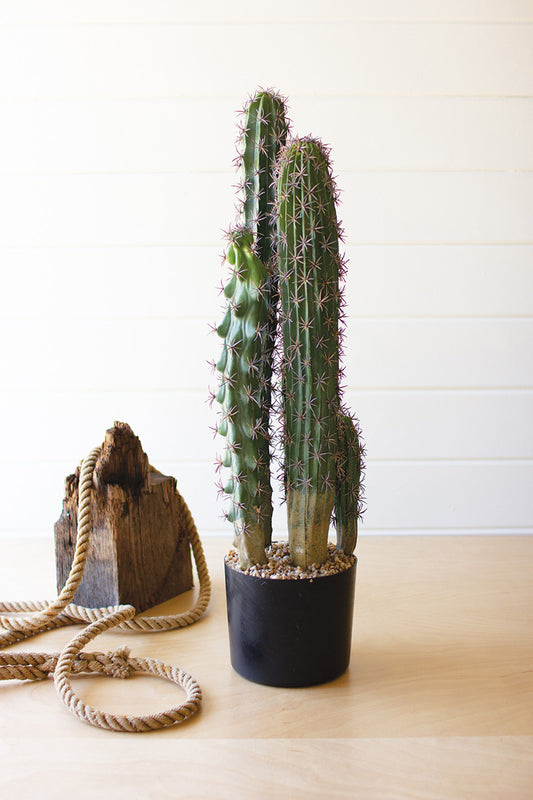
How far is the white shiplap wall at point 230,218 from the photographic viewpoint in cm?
165

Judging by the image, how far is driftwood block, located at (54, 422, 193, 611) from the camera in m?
1.07

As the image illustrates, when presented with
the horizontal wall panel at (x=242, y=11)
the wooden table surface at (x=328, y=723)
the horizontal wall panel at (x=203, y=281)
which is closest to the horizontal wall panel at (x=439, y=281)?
the horizontal wall panel at (x=203, y=281)

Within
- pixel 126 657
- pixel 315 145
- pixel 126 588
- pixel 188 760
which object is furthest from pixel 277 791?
pixel 315 145

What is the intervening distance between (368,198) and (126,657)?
3.80ft

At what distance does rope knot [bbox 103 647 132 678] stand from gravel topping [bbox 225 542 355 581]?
18 cm

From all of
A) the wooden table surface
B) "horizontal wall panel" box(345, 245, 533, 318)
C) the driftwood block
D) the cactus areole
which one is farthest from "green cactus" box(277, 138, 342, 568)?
"horizontal wall panel" box(345, 245, 533, 318)

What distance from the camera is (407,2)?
5.42 feet

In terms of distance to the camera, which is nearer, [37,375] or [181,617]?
[181,617]

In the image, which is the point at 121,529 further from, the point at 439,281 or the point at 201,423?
the point at 439,281

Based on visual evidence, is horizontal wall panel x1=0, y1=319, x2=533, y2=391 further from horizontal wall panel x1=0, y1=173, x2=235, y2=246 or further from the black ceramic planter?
the black ceramic planter

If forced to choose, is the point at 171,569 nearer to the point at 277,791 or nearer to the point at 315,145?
the point at 277,791

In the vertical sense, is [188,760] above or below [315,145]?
below

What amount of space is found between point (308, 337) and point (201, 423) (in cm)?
94

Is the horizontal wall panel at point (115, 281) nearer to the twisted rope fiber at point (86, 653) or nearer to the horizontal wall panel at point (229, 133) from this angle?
the horizontal wall panel at point (229, 133)
